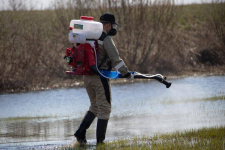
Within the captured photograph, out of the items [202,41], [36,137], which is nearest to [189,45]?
[202,41]

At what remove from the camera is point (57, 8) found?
18625 mm

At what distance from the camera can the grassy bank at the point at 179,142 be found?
5.66 m

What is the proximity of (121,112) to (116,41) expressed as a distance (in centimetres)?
836

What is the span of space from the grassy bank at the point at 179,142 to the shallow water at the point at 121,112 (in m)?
0.72

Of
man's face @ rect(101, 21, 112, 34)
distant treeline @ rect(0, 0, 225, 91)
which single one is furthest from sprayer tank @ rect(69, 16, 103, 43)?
distant treeline @ rect(0, 0, 225, 91)

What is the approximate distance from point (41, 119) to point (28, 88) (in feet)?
20.5

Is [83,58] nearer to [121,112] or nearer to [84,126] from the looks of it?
[84,126]

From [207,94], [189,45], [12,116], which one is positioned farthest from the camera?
[189,45]

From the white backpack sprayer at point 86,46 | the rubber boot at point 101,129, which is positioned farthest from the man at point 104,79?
the white backpack sprayer at point 86,46

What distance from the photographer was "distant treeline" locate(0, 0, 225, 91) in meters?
15.9

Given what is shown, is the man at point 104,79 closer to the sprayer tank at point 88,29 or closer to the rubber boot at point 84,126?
the sprayer tank at point 88,29

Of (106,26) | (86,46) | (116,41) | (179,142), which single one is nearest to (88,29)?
(86,46)

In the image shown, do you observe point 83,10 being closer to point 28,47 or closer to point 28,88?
point 28,47

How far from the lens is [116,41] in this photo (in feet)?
59.2
